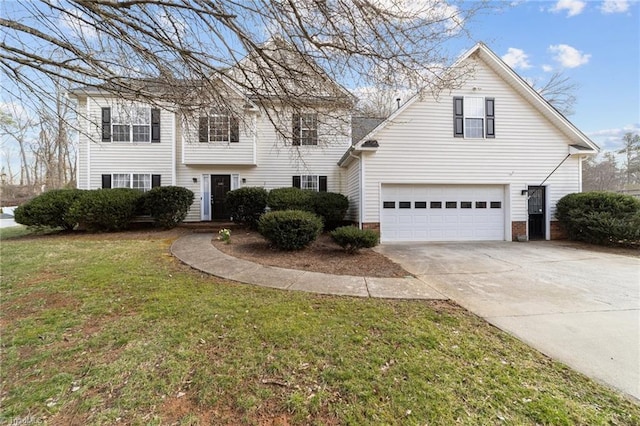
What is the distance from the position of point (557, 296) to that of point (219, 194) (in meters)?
13.0

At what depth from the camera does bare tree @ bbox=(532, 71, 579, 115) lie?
17.7 metres

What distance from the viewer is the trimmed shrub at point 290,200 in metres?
10.5

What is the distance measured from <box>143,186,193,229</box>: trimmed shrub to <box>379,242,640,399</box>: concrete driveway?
27.0ft

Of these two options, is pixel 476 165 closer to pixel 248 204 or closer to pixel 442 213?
pixel 442 213

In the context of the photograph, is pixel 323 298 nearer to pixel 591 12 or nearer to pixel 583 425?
pixel 583 425

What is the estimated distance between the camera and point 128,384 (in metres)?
2.37

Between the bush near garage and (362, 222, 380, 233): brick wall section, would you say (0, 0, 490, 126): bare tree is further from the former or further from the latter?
the bush near garage

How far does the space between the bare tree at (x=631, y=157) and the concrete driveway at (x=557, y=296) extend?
100ft

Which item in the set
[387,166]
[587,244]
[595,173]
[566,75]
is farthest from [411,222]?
[595,173]

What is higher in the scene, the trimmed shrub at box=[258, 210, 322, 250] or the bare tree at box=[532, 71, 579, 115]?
the bare tree at box=[532, 71, 579, 115]

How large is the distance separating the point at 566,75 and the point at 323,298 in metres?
22.0

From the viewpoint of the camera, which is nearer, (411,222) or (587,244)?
(587,244)

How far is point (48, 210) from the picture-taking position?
34.0ft

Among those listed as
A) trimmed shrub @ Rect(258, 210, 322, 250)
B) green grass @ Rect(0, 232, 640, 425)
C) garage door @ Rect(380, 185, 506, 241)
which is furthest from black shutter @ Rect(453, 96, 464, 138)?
green grass @ Rect(0, 232, 640, 425)
